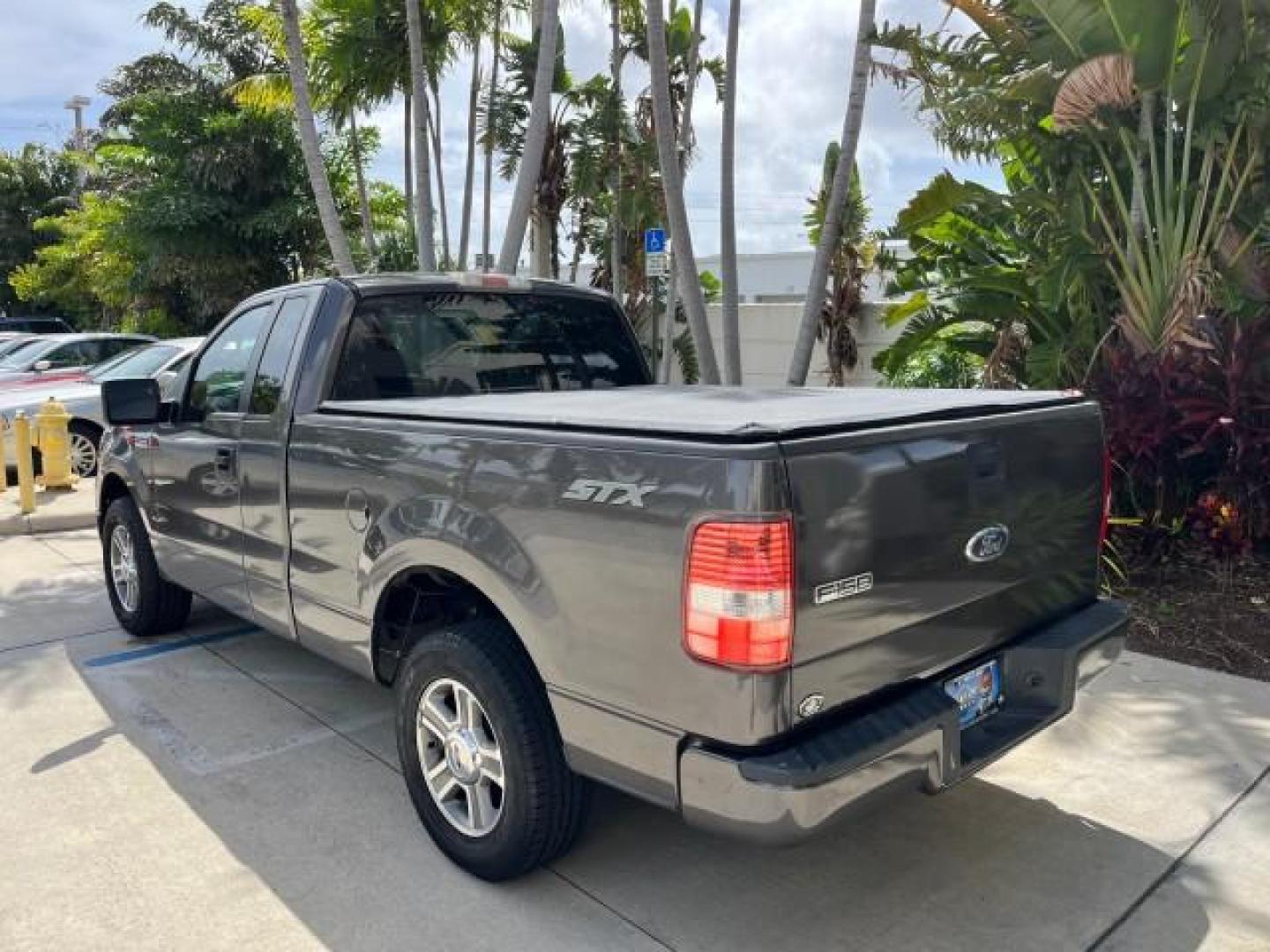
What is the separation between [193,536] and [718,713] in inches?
134

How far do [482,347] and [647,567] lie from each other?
2.19 meters

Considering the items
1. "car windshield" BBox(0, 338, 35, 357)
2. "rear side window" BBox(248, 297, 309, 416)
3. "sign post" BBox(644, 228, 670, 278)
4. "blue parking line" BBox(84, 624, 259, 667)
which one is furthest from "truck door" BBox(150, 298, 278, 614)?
"car windshield" BBox(0, 338, 35, 357)

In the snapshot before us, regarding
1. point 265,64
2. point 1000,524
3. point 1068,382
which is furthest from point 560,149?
point 1000,524

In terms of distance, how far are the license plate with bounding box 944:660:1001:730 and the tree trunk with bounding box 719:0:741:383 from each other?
6367mm

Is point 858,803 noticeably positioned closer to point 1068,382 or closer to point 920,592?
point 920,592

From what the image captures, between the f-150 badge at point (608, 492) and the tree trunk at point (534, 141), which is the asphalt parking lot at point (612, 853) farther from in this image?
→ the tree trunk at point (534, 141)

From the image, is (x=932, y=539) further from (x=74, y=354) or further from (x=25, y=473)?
(x=74, y=354)

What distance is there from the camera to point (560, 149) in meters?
14.6

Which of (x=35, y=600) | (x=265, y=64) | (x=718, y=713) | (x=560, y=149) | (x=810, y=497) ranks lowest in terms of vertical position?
(x=35, y=600)

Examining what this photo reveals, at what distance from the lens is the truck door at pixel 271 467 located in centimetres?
407

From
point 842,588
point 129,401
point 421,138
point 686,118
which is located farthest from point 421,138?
point 842,588

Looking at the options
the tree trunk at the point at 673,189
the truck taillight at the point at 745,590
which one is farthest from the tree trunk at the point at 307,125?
the truck taillight at the point at 745,590

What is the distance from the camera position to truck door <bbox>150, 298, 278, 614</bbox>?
4.48m

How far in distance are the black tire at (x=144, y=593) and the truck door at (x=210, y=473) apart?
28cm
